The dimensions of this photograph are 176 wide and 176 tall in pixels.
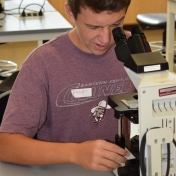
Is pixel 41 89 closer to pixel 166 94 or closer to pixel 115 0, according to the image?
pixel 115 0

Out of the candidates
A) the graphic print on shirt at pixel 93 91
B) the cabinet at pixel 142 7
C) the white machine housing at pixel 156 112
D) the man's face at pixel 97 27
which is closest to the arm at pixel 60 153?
the white machine housing at pixel 156 112

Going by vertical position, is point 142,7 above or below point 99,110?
below

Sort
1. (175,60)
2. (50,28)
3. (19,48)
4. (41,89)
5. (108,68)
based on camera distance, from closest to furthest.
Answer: (41,89) → (108,68) → (50,28) → (175,60) → (19,48)

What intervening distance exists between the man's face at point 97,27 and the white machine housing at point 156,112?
0.28 m

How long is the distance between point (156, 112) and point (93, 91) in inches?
18.4

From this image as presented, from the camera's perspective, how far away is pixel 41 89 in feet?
4.33

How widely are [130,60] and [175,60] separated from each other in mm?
2602

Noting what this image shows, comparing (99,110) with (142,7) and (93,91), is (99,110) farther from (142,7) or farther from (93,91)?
(142,7)

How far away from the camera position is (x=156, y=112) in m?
0.95

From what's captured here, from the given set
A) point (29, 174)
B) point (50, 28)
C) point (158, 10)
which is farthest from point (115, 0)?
point (158, 10)

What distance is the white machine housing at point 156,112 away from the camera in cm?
92

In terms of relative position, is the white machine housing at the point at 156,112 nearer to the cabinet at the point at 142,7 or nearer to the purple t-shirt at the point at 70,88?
the purple t-shirt at the point at 70,88

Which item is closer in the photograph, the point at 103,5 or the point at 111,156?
the point at 111,156

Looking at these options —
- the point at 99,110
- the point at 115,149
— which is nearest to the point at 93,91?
the point at 99,110
